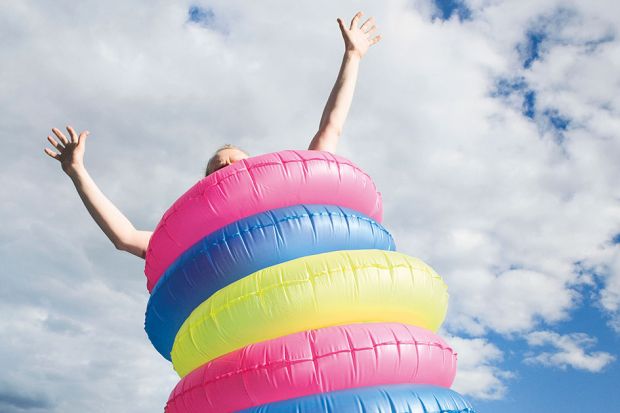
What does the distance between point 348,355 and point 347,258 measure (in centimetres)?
55

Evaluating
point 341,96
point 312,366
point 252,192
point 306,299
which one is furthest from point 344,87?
point 312,366

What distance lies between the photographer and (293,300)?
326 centimetres

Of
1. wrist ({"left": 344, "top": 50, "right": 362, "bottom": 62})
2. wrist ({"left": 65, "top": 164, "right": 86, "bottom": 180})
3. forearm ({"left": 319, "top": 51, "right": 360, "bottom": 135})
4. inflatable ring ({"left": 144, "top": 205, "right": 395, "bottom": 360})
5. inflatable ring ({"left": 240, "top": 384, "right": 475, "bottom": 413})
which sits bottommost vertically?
inflatable ring ({"left": 240, "top": 384, "right": 475, "bottom": 413})

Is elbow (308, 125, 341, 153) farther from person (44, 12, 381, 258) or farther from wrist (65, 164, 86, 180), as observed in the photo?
wrist (65, 164, 86, 180)

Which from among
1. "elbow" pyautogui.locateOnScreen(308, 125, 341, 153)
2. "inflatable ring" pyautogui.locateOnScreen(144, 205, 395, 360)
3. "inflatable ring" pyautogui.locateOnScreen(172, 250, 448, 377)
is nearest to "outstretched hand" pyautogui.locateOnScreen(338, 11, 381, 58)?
"elbow" pyautogui.locateOnScreen(308, 125, 341, 153)

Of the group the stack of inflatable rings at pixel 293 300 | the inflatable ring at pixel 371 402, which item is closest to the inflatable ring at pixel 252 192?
the stack of inflatable rings at pixel 293 300

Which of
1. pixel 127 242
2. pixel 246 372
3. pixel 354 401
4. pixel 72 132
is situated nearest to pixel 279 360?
pixel 246 372

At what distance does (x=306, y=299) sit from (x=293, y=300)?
0.07m

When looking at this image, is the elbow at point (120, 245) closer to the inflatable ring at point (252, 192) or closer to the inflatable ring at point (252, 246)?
the inflatable ring at point (252, 192)

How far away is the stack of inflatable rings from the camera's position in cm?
314

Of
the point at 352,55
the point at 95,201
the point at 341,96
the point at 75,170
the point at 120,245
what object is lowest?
the point at 120,245

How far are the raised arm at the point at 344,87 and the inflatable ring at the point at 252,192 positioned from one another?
641 mm

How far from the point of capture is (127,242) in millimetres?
4523

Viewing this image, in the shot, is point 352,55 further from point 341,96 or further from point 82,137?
point 82,137
